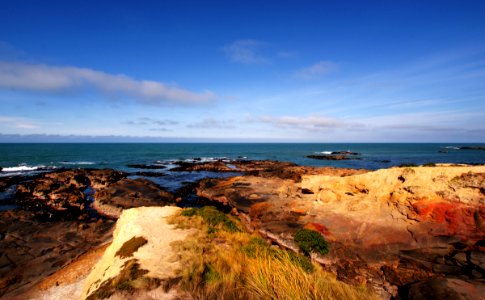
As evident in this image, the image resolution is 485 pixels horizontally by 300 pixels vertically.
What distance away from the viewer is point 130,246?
11836 mm

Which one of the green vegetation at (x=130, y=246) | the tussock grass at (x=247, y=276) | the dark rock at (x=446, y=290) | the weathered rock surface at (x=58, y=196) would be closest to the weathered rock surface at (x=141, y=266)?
the green vegetation at (x=130, y=246)

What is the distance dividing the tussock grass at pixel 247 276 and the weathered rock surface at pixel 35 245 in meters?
10.1

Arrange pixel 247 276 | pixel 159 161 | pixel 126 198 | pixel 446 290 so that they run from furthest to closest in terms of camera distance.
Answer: pixel 159 161
pixel 126 198
pixel 446 290
pixel 247 276

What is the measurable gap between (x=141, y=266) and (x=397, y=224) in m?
15.7

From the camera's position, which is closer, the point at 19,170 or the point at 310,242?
the point at 310,242

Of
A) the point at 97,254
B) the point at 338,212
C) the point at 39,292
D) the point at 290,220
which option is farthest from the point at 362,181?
the point at 39,292

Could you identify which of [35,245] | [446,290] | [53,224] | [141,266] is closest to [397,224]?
[446,290]

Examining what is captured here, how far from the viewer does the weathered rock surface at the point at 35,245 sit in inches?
564

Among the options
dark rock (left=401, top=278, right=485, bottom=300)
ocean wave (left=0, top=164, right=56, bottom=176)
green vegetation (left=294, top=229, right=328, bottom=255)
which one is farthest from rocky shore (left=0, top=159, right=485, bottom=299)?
ocean wave (left=0, top=164, right=56, bottom=176)

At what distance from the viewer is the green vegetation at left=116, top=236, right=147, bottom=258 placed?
11.1 metres

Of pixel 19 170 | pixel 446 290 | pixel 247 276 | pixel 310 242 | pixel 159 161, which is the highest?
pixel 247 276

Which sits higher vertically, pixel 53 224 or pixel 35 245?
pixel 53 224

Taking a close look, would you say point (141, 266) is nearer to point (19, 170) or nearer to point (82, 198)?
point (82, 198)

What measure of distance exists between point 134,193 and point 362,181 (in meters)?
27.7
